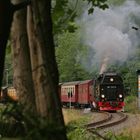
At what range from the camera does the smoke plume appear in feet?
182

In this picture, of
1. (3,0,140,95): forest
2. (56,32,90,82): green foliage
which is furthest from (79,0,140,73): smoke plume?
(56,32,90,82): green foliage

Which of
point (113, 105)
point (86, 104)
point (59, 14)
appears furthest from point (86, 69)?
point (59, 14)

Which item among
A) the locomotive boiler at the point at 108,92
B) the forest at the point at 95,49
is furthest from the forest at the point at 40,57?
the forest at the point at 95,49

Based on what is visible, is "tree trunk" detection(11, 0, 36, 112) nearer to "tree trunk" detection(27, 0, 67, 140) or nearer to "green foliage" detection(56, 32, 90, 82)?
"tree trunk" detection(27, 0, 67, 140)

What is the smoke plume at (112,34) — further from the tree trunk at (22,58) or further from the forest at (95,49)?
the tree trunk at (22,58)

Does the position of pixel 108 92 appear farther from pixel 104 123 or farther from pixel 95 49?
pixel 95 49

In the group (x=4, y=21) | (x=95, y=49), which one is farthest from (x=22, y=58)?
(x=95, y=49)

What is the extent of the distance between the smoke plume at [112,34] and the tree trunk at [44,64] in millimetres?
44878

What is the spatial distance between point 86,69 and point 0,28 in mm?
61348

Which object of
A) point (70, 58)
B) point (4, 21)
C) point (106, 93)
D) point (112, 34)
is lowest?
point (106, 93)

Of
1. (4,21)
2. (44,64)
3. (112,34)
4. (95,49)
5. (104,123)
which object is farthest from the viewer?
(95,49)

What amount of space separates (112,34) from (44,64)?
166ft

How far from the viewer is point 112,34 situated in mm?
56594

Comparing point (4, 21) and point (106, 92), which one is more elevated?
point (4, 21)
